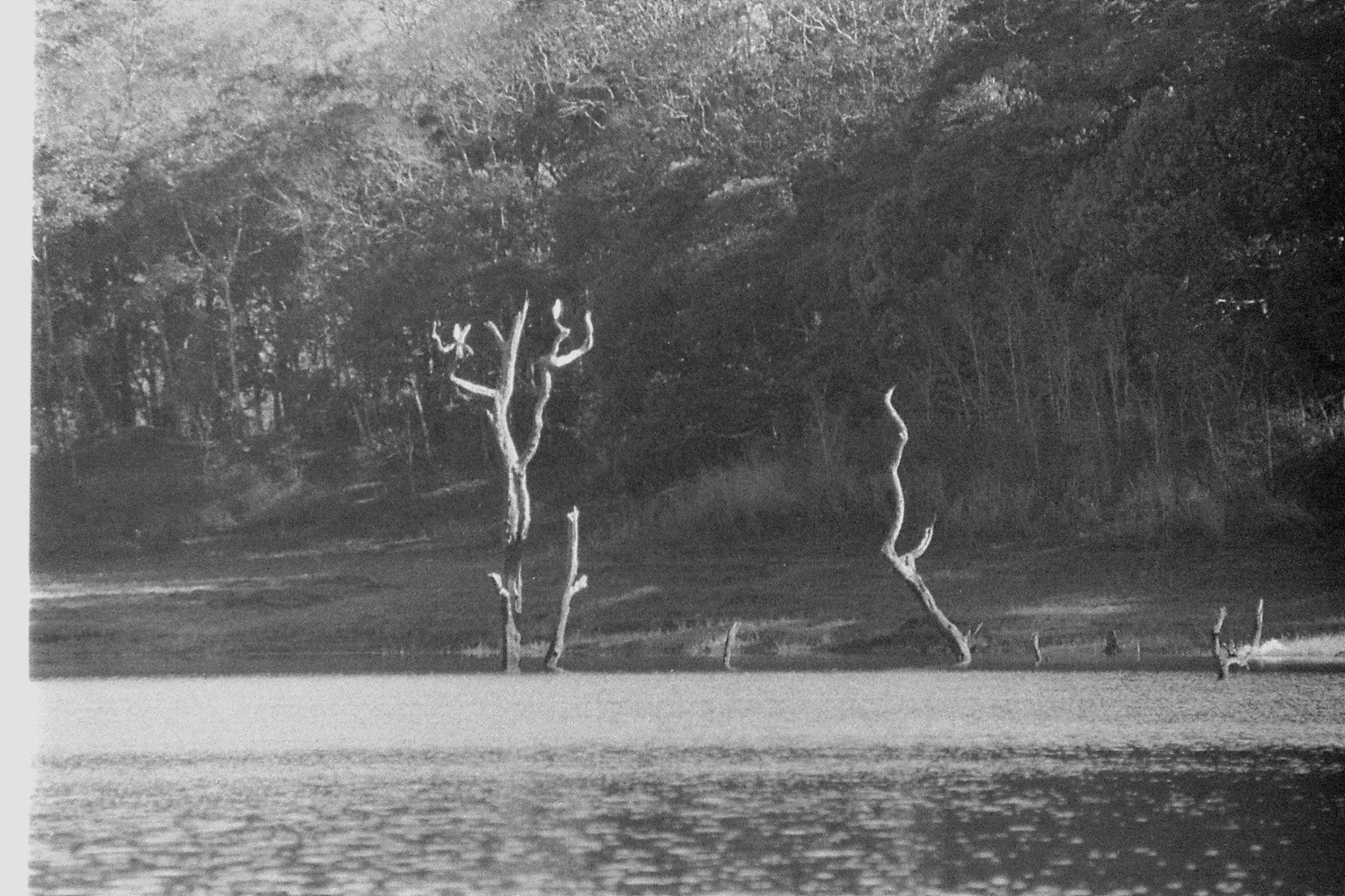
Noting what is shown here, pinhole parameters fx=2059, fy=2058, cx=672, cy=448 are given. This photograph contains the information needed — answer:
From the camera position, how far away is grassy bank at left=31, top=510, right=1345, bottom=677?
30.9m

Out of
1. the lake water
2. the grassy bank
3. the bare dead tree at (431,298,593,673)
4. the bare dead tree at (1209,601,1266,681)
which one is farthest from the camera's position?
the grassy bank

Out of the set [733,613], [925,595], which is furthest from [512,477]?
[925,595]

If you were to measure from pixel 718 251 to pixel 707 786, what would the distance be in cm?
2554

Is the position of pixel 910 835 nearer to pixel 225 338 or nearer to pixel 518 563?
pixel 518 563

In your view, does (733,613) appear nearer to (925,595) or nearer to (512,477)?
(512,477)

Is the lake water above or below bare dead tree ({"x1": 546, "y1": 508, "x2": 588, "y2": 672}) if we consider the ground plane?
below

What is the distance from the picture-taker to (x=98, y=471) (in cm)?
5506

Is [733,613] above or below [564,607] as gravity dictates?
below

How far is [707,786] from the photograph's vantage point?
18.2 metres

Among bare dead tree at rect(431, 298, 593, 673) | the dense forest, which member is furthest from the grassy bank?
the dense forest

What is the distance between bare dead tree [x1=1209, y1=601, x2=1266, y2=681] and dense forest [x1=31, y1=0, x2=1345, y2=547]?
630 centimetres

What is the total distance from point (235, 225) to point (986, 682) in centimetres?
3512

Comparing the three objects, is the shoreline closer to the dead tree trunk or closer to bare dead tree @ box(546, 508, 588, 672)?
the dead tree trunk

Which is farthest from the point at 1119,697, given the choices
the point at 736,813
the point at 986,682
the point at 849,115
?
the point at 849,115
